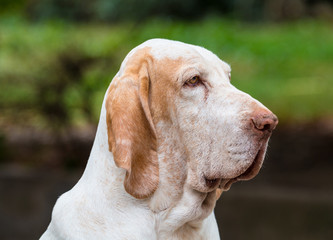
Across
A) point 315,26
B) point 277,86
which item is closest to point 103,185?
point 277,86

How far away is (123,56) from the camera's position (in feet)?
25.9

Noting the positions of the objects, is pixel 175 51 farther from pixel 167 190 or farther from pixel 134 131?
pixel 167 190

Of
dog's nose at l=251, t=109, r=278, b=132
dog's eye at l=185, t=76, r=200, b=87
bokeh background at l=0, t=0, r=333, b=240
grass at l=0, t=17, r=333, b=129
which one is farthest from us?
grass at l=0, t=17, r=333, b=129

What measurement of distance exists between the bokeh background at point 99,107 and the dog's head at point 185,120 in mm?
4361

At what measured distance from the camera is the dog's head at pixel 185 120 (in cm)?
253

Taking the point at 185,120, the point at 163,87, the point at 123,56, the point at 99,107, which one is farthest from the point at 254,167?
the point at 99,107

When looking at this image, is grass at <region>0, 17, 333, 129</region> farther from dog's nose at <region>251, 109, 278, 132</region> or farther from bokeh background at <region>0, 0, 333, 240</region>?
dog's nose at <region>251, 109, 278, 132</region>

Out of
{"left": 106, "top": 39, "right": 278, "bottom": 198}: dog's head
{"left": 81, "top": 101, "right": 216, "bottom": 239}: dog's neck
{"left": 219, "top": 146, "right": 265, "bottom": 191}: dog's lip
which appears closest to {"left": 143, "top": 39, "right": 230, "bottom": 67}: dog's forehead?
{"left": 106, "top": 39, "right": 278, "bottom": 198}: dog's head

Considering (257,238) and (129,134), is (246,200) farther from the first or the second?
(129,134)

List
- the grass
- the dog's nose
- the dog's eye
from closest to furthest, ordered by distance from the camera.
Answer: the dog's nose, the dog's eye, the grass

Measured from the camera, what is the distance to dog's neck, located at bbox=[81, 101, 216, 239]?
2660mm

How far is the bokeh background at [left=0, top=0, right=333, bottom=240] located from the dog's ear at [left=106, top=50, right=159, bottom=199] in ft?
14.3

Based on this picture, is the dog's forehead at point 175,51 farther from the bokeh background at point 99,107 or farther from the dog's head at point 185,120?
the bokeh background at point 99,107

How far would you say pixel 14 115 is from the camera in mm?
7898
